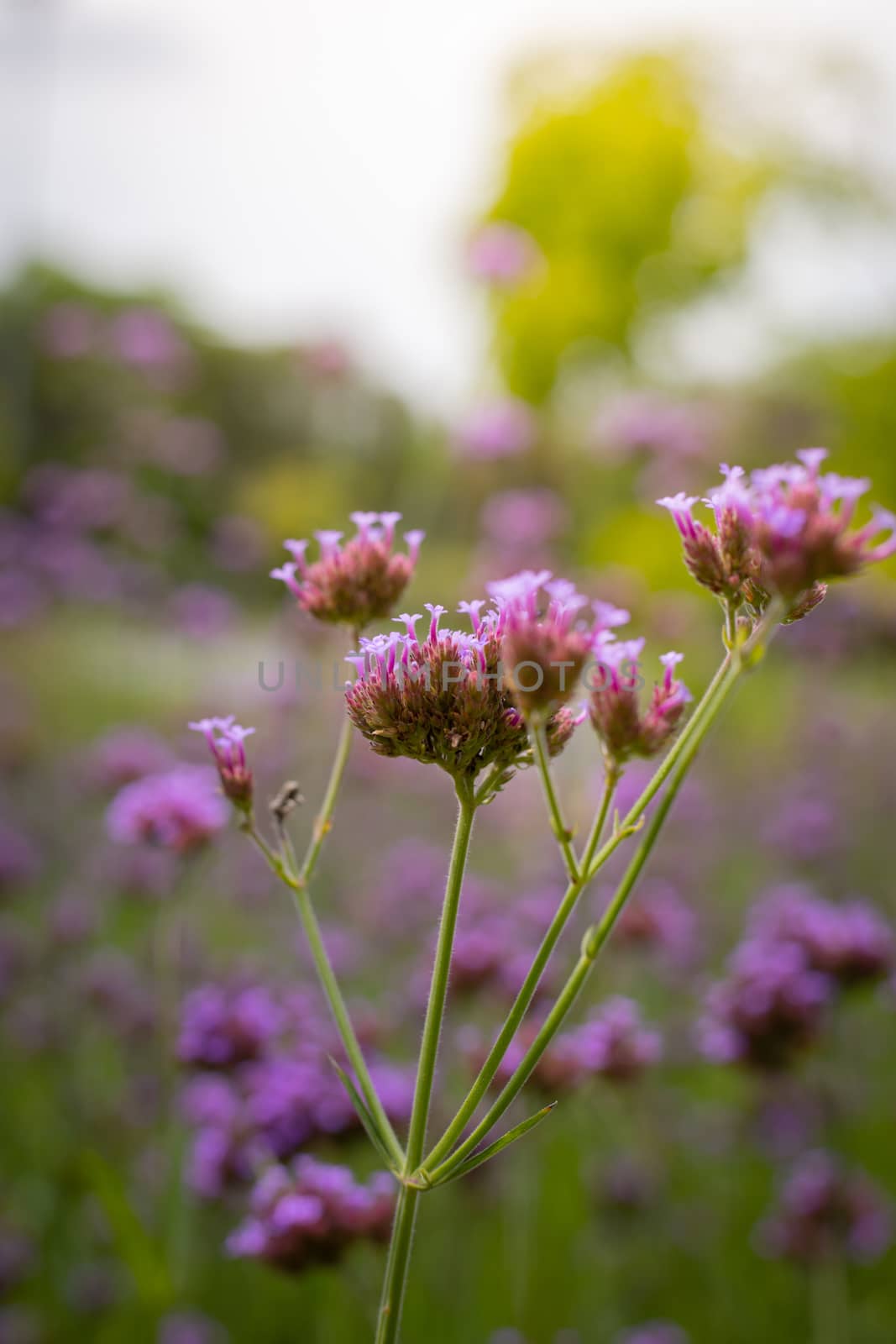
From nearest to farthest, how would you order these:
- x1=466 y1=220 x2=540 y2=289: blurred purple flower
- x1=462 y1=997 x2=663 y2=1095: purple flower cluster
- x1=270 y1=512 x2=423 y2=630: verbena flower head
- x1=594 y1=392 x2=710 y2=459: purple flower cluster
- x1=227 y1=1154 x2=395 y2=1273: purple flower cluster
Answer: x1=270 y1=512 x2=423 y2=630: verbena flower head → x1=227 y1=1154 x2=395 y2=1273: purple flower cluster → x1=462 y1=997 x2=663 y2=1095: purple flower cluster → x1=594 y1=392 x2=710 y2=459: purple flower cluster → x1=466 y1=220 x2=540 y2=289: blurred purple flower

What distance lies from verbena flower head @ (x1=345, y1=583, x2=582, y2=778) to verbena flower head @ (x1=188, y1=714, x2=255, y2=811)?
9 centimetres

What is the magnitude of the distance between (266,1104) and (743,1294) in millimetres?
1348

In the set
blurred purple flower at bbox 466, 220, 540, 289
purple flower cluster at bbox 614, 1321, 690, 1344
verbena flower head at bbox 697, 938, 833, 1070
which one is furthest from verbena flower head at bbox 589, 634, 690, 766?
blurred purple flower at bbox 466, 220, 540, 289

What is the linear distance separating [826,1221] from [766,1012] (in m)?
0.43

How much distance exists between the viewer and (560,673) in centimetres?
71

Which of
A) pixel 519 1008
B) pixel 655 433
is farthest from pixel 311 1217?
pixel 655 433

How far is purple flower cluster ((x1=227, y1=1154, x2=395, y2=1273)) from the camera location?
112cm

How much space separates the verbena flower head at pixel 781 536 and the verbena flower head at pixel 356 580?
27 cm

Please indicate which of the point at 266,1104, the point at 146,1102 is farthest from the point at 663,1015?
the point at 266,1104

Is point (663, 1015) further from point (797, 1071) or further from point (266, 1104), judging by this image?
→ point (266, 1104)

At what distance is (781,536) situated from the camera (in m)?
0.67

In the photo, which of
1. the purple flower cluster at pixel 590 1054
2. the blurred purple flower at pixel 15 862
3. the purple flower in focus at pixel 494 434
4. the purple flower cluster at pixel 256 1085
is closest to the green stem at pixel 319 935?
the purple flower cluster at pixel 256 1085

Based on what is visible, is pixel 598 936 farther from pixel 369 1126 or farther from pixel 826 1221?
pixel 826 1221

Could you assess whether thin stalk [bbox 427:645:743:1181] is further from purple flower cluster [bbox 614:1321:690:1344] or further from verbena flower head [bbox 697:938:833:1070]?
purple flower cluster [bbox 614:1321:690:1344]
